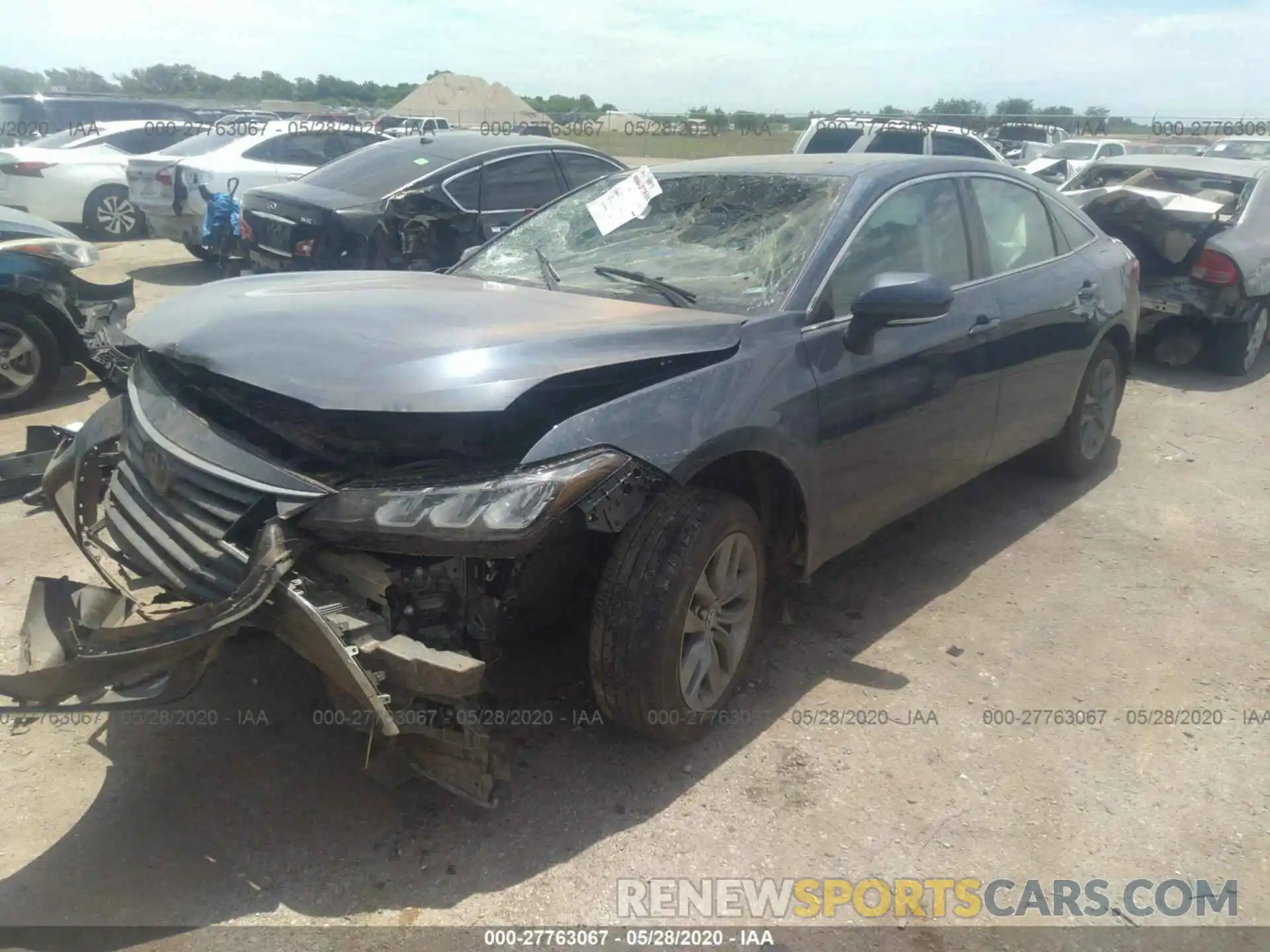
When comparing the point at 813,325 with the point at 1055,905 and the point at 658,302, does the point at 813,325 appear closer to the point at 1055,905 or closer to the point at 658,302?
the point at 658,302

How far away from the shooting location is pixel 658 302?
134 inches

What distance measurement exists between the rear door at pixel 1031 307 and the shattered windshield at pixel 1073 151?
1763cm

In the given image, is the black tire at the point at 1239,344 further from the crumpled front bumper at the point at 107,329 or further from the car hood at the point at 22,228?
the car hood at the point at 22,228

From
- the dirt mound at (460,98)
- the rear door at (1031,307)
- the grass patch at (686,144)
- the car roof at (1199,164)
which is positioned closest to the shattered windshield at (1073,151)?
the grass patch at (686,144)

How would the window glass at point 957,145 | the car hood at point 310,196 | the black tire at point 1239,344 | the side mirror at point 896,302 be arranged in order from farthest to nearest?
the window glass at point 957,145
the black tire at point 1239,344
the car hood at point 310,196
the side mirror at point 896,302

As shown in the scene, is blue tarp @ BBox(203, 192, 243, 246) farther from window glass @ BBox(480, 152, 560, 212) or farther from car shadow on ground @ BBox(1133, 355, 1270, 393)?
car shadow on ground @ BBox(1133, 355, 1270, 393)

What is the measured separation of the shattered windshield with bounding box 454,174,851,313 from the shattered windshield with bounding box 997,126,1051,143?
2132cm

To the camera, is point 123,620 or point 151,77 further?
point 151,77

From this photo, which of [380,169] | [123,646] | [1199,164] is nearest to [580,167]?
[380,169]

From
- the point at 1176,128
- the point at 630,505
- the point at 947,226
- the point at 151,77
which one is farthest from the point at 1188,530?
the point at 151,77

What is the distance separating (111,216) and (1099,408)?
13124 millimetres

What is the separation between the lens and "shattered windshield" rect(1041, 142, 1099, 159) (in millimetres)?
20655

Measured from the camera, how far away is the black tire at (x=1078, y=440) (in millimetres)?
5199

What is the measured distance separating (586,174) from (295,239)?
8.63 feet
